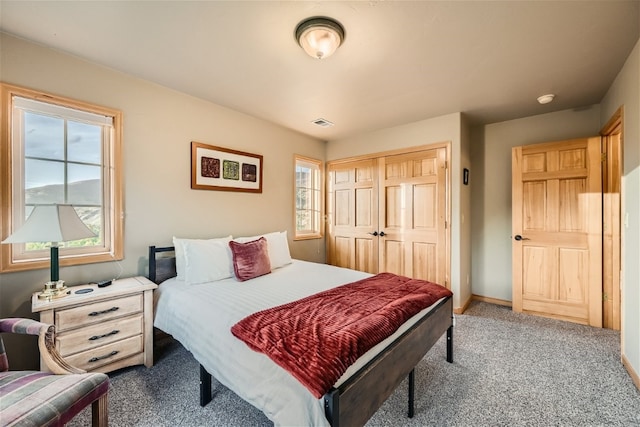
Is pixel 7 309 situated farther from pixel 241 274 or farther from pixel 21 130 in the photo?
pixel 241 274

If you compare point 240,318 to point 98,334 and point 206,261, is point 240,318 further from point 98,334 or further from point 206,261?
point 98,334

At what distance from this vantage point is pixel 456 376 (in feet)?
6.68

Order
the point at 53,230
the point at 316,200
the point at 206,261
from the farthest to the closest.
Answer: the point at 316,200 → the point at 206,261 → the point at 53,230

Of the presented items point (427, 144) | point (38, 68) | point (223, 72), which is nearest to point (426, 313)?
point (427, 144)

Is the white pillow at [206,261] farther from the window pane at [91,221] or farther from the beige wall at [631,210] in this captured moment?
the beige wall at [631,210]

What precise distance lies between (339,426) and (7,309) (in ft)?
8.02

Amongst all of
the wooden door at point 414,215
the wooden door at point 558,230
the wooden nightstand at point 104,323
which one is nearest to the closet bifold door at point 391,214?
the wooden door at point 414,215

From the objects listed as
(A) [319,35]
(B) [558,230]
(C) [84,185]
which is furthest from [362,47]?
(B) [558,230]

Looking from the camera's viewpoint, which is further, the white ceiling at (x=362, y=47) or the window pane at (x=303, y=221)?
the window pane at (x=303, y=221)

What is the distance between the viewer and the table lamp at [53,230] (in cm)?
169

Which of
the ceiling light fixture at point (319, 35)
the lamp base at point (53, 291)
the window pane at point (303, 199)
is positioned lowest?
the lamp base at point (53, 291)

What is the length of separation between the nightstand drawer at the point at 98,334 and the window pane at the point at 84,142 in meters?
1.36

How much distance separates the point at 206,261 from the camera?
2.46 m

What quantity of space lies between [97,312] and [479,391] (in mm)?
2763
